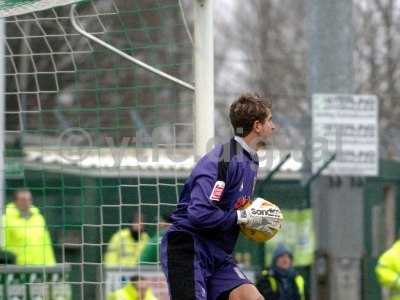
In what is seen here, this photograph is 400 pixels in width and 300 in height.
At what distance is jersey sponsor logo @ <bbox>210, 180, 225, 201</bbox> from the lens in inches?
277

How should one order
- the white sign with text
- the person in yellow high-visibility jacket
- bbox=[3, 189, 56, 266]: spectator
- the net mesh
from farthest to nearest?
1. the white sign with text
2. the person in yellow high-visibility jacket
3. bbox=[3, 189, 56, 266]: spectator
4. the net mesh

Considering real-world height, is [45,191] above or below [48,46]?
below

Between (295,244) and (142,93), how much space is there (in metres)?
3.86

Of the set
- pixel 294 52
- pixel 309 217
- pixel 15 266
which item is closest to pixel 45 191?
pixel 15 266

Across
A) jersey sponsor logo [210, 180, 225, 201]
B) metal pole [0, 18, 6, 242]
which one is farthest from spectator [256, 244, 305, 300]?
jersey sponsor logo [210, 180, 225, 201]

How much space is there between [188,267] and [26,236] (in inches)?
115

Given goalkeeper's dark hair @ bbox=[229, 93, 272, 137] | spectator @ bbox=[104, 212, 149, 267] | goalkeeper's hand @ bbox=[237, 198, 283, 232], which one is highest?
goalkeeper's dark hair @ bbox=[229, 93, 272, 137]

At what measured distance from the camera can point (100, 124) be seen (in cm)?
978

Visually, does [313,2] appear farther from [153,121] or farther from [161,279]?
[161,279]

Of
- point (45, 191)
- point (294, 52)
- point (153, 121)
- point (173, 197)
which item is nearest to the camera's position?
point (173, 197)

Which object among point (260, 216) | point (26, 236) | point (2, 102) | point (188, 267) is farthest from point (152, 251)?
point (260, 216)

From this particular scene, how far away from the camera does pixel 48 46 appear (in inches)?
380

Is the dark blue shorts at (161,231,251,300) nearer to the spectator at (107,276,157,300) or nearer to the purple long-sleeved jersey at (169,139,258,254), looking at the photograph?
the purple long-sleeved jersey at (169,139,258,254)

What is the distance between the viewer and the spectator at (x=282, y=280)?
11.6 m
